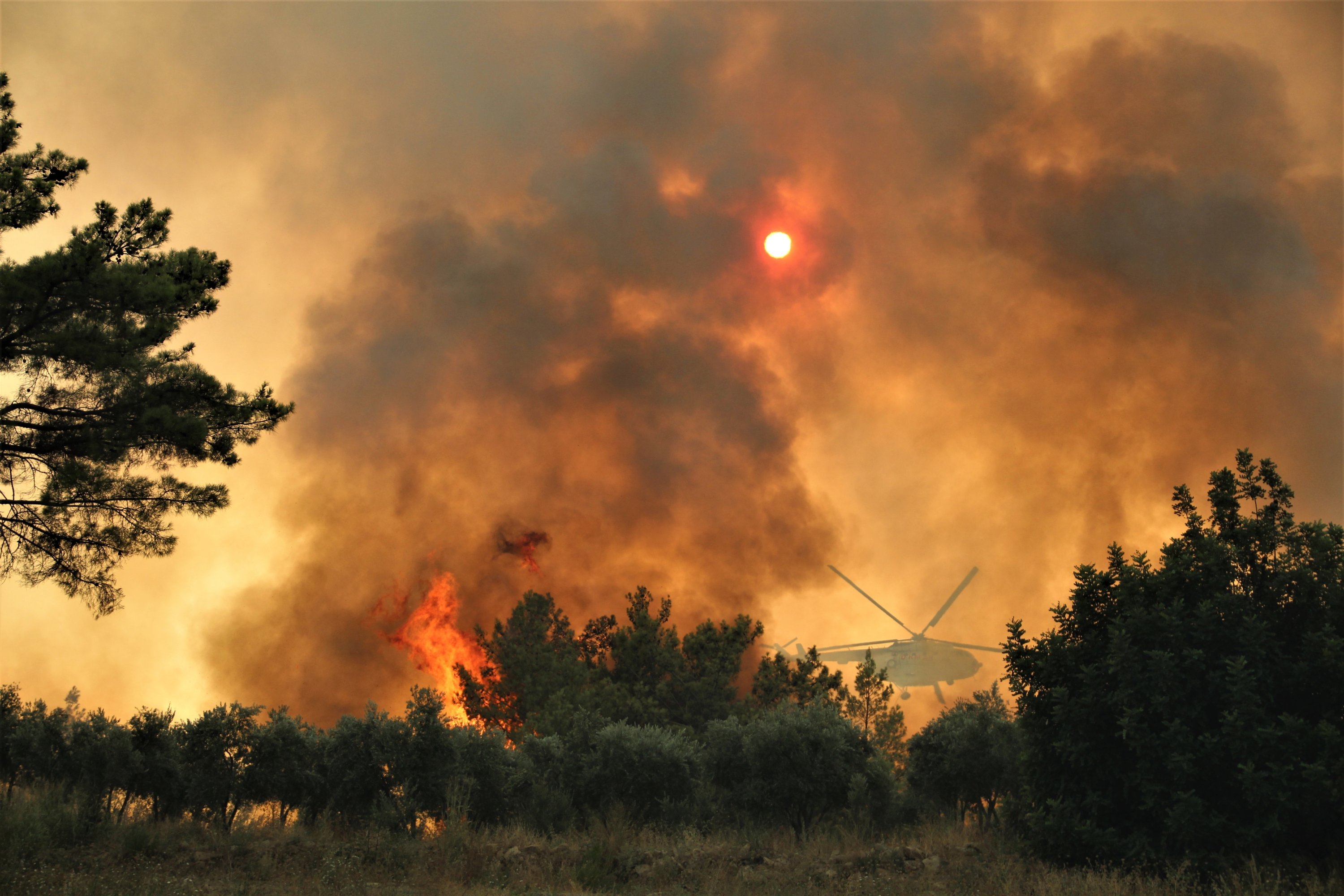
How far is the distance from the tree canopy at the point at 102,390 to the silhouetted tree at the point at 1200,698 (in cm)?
2177

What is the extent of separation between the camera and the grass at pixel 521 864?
1733 cm

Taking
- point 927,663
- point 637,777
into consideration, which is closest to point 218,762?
point 637,777

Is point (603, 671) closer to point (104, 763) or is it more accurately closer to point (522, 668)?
point (522, 668)

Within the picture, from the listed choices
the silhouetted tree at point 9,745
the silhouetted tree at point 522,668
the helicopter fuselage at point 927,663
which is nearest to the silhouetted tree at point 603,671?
the silhouetted tree at point 522,668

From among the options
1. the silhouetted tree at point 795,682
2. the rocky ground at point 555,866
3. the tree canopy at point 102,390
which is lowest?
the rocky ground at point 555,866

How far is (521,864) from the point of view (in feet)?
70.1

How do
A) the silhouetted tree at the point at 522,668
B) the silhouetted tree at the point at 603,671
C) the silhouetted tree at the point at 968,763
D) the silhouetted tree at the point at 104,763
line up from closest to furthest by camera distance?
the silhouetted tree at the point at 104,763 → the silhouetted tree at the point at 968,763 → the silhouetted tree at the point at 603,671 → the silhouetted tree at the point at 522,668

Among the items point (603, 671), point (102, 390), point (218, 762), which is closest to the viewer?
point (102, 390)

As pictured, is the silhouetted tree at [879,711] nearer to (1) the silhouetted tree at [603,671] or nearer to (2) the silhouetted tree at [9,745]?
(1) the silhouetted tree at [603,671]

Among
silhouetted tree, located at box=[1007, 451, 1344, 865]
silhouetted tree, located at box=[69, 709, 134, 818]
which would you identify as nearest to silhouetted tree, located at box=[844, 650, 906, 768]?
silhouetted tree, located at box=[1007, 451, 1344, 865]

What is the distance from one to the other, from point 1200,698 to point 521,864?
17.6m

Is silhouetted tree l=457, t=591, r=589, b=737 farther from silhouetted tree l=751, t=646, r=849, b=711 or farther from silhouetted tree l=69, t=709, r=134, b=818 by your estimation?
silhouetted tree l=69, t=709, r=134, b=818

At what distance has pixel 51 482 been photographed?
1814 cm

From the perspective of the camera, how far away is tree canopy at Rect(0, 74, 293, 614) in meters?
16.8
